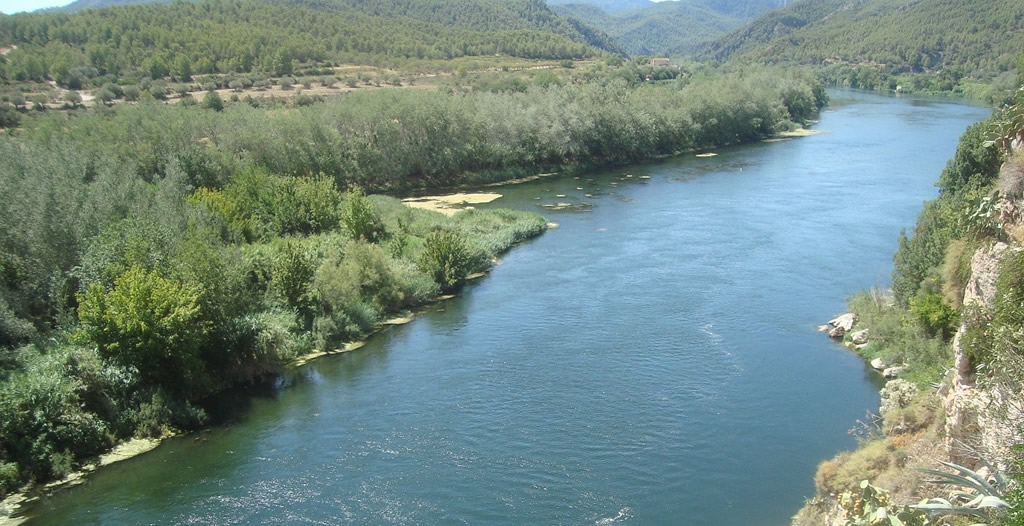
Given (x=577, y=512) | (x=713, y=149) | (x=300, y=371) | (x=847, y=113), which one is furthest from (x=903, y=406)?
(x=847, y=113)

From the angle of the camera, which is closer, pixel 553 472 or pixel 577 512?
pixel 577 512

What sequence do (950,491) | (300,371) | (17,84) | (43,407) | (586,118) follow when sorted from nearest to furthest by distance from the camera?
(950,491)
(43,407)
(300,371)
(17,84)
(586,118)

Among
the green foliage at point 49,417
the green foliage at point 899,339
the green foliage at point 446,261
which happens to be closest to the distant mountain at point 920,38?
the green foliage at point 899,339

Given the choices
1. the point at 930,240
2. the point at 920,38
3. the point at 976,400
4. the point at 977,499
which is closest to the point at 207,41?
the point at 930,240

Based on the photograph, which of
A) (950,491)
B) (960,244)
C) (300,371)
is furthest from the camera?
(300,371)

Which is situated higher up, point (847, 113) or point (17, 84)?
point (17, 84)

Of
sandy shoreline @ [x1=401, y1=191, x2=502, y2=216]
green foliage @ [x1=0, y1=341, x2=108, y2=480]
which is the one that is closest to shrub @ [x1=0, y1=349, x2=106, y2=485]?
green foliage @ [x1=0, y1=341, x2=108, y2=480]

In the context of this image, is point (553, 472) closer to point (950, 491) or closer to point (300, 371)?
point (950, 491)
